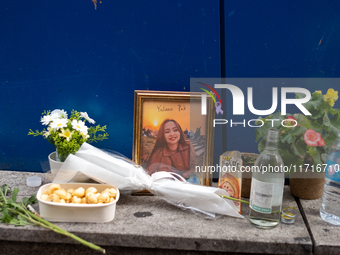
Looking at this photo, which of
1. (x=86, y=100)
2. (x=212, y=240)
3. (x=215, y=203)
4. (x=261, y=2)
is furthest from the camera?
(x=86, y=100)

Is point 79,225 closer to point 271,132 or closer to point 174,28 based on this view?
point 271,132

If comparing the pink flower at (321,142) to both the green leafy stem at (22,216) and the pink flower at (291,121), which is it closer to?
the pink flower at (291,121)

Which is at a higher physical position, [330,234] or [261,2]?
[261,2]

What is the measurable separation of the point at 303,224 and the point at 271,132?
330 millimetres

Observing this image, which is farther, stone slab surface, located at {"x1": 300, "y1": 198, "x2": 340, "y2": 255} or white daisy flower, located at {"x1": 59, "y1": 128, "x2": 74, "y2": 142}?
white daisy flower, located at {"x1": 59, "y1": 128, "x2": 74, "y2": 142}

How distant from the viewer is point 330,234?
880mm

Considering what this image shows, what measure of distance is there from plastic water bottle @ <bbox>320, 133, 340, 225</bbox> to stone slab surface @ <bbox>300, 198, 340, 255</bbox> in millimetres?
26

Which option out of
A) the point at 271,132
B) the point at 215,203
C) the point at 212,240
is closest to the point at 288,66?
the point at 271,132

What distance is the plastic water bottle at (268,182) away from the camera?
0.88 metres

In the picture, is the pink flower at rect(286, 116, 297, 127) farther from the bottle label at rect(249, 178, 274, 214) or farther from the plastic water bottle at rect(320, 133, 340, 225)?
the bottle label at rect(249, 178, 274, 214)

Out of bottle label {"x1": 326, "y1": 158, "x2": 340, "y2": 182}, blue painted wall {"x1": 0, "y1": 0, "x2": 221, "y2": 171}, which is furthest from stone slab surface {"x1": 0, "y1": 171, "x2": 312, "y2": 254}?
blue painted wall {"x1": 0, "y1": 0, "x2": 221, "y2": 171}

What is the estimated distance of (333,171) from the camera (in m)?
0.97

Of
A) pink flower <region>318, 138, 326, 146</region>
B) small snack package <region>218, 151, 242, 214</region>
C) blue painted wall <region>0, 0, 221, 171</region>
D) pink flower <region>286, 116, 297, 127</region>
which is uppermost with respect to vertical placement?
blue painted wall <region>0, 0, 221, 171</region>

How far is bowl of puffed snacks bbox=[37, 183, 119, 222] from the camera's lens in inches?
34.4
